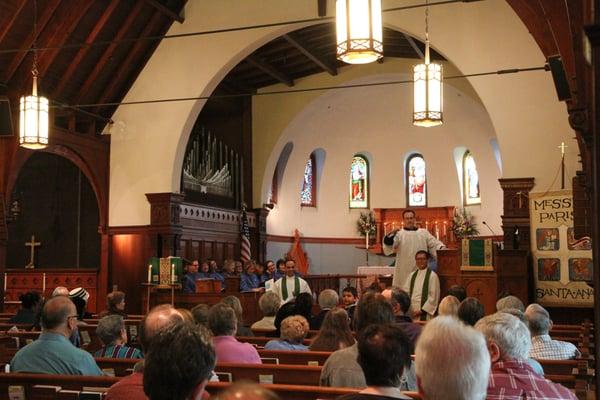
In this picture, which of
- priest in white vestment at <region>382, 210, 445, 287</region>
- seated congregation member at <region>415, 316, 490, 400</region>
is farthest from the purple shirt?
priest in white vestment at <region>382, 210, 445, 287</region>

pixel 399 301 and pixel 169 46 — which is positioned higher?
pixel 169 46

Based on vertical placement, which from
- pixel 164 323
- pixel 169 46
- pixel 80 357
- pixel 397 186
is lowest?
pixel 80 357

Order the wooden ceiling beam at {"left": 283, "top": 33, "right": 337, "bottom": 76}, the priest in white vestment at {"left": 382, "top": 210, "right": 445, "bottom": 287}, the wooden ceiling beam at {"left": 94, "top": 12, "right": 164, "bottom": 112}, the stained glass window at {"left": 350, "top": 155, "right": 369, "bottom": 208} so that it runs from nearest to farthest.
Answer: the priest in white vestment at {"left": 382, "top": 210, "right": 445, "bottom": 287} → the wooden ceiling beam at {"left": 94, "top": 12, "right": 164, "bottom": 112} → the wooden ceiling beam at {"left": 283, "top": 33, "right": 337, "bottom": 76} → the stained glass window at {"left": 350, "top": 155, "right": 369, "bottom": 208}

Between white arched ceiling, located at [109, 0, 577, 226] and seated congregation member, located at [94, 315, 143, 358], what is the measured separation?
7.82m

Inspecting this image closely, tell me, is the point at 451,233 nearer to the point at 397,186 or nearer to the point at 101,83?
the point at 397,186

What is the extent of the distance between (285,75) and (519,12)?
842cm

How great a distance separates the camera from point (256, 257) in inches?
664

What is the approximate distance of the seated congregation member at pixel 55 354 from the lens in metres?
4.18

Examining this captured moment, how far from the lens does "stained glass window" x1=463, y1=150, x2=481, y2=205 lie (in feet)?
60.8

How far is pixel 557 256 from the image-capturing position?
33.2 feet

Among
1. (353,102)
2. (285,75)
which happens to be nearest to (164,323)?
(285,75)

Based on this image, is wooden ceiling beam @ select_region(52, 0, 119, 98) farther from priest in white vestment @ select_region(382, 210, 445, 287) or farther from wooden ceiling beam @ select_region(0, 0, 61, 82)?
priest in white vestment @ select_region(382, 210, 445, 287)

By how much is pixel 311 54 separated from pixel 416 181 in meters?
→ 5.89

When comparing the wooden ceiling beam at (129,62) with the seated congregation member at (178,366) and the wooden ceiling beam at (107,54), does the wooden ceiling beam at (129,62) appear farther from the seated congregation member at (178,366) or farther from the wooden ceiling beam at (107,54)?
the seated congregation member at (178,366)
